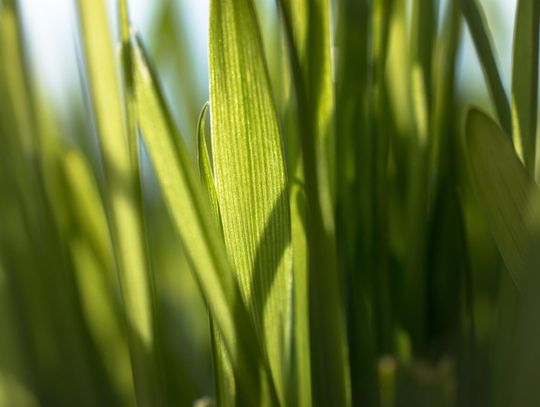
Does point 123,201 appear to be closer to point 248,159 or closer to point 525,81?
point 248,159

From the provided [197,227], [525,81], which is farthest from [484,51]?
[197,227]

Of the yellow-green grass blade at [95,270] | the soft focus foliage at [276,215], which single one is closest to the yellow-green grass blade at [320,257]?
the soft focus foliage at [276,215]

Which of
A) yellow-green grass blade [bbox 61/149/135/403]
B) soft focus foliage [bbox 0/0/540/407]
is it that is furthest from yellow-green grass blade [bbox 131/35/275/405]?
yellow-green grass blade [bbox 61/149/135/403]

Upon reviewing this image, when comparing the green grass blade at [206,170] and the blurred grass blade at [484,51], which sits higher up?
the blurred grass blade at [484,51]

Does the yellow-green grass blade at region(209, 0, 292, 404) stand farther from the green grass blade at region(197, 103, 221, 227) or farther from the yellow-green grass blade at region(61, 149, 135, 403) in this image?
the yellow-green grass blade at region(61, 149, 135, 403)

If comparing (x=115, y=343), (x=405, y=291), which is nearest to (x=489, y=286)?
(x=405, y=291)

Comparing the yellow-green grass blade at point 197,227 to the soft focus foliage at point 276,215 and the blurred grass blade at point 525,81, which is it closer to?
the soft focus foliage at point 276,215
